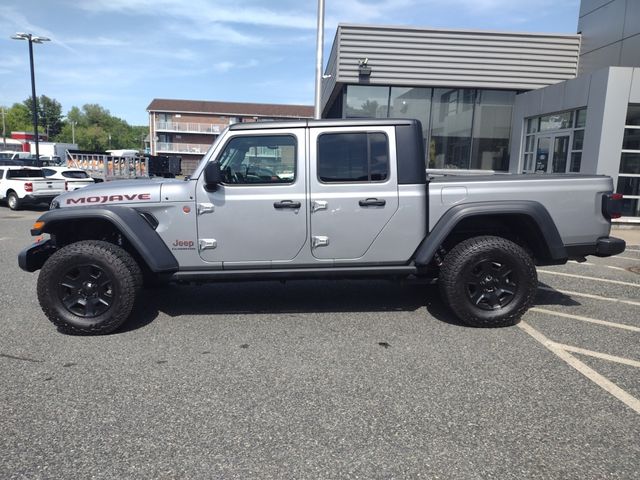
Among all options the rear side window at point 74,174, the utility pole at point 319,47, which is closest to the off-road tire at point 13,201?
the rear side window at point 74,174

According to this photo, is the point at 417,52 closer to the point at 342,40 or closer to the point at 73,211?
the point at 342,40

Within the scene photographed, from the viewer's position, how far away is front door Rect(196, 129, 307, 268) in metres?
4.42

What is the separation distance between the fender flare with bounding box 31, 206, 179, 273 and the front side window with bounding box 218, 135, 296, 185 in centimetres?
86

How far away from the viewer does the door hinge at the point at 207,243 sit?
4457mm

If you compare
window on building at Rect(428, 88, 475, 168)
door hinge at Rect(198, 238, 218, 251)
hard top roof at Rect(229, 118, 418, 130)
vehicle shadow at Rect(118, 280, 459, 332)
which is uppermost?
window on building at Rect(428, 88, 475, 168)

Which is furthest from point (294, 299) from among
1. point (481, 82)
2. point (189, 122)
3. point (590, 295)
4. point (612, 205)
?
point (189, 122)

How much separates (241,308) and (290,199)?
1459 mm

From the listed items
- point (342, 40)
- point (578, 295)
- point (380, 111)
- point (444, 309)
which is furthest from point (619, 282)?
point (342, 40)

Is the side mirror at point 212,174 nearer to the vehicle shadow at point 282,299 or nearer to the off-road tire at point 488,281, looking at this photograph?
the vehicle shadow at point 282,299

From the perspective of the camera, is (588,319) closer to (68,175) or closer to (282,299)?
(282,299)

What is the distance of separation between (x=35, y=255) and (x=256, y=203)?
219cm

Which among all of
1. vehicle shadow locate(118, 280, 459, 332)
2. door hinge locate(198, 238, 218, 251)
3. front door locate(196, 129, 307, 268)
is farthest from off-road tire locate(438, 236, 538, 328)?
door hinge locate(198, 238, 218, 251)

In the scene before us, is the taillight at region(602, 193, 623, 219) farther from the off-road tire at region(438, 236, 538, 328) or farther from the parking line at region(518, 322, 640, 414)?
the parking line at region(518, 322, 640, 414)

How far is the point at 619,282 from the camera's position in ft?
21.5
